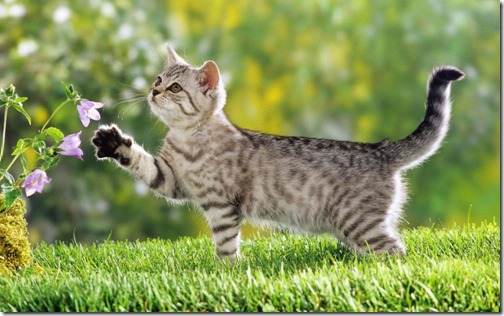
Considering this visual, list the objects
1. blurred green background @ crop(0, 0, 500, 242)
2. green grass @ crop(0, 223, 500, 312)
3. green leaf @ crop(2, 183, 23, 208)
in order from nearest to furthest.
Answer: green grass @ crop(0, 223, 500, 312), green leaf @ crop(2, 183, 23, 208), blurred green background @ crop(0, 0, 500, 242)

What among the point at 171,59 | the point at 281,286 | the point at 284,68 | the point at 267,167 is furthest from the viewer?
the point at 284,68

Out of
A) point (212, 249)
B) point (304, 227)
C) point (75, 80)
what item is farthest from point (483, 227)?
point (75, 80)

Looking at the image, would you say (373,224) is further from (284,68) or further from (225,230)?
(284,68)

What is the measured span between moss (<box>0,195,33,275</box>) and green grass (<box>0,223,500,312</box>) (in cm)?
6

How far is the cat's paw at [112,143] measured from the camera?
2928 millimetres

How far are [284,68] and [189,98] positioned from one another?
2.25m

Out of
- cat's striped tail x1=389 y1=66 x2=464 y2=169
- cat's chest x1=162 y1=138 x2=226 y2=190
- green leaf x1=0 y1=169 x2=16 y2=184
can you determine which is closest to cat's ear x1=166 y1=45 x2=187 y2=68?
cat's chest x1=162 y1=138 x2=226 y2=190

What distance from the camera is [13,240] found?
9.64 ft

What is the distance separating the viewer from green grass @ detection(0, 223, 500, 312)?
7.92 feet

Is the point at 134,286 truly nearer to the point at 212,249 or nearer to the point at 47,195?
the point at 212,249

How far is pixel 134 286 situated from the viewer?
2.52 metres

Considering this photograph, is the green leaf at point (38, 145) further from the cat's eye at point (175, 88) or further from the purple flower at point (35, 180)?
the cat's eye at point (175, 88)

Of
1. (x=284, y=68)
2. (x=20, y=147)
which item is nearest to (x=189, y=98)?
(x=20, y=147)

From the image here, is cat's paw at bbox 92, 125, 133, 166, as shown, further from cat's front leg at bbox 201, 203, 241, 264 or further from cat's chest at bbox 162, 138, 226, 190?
cat's front leg at bbox 201, 203, 241, 264
